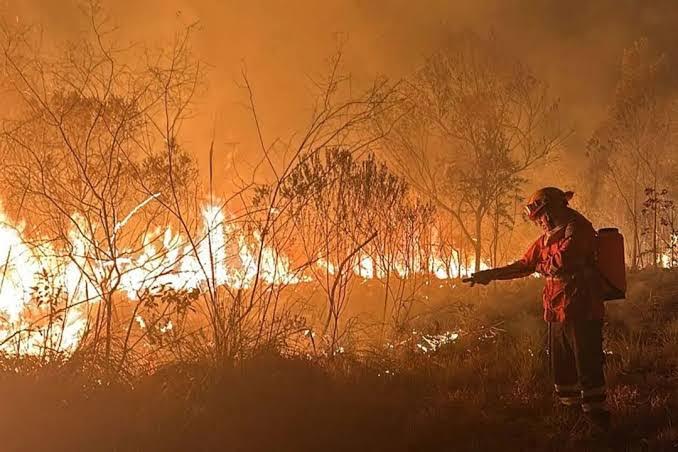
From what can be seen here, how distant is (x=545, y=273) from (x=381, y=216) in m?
3.75

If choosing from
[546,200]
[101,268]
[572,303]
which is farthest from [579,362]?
[101,268]

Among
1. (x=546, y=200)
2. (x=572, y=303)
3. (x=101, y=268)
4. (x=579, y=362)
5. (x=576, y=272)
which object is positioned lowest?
(x=579, y=362)

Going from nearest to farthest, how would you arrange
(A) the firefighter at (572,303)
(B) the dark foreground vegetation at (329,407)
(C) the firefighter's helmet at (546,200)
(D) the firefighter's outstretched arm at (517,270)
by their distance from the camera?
(B) the dark foreground vegetation at (329,407), (A) the firefighter at (572,303), (C) the firefighter's helmet at (546,200), (D) the firefighter's outstretched arm at (517,270)

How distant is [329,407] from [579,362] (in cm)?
207

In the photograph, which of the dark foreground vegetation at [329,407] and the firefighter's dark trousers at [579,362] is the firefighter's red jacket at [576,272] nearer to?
the firefighter's dark trousers at [579,362]

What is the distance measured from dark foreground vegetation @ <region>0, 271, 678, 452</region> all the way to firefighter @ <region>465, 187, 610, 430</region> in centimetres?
27

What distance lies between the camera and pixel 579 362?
16.4 feet

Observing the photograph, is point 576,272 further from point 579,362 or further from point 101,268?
point 101,268

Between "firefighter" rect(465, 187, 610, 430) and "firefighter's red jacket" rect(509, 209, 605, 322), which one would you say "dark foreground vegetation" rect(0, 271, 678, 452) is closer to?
"firefighter" rect(465, 187, 610, 430)

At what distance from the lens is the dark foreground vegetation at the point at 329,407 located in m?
4.81

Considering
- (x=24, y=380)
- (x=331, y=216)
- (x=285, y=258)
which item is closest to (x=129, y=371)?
(x=24, y=380)

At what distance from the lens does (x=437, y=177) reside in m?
21.4

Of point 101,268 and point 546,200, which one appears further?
point 101,268

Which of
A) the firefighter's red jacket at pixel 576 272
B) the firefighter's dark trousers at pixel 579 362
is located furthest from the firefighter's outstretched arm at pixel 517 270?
the firefighter's dark trousers at pixel 579 362
